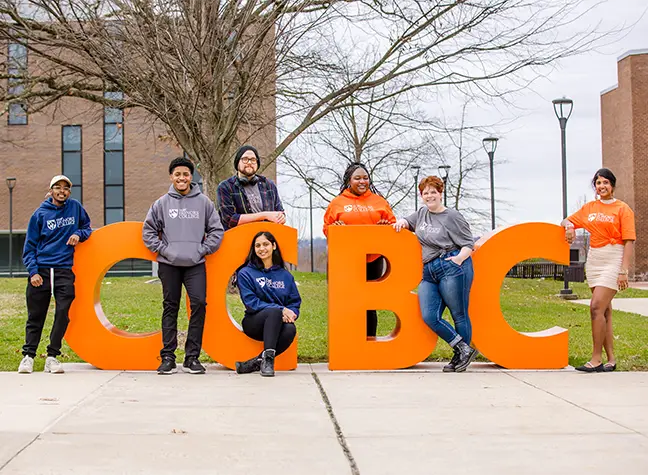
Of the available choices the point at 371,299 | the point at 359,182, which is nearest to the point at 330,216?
the point at 359,182

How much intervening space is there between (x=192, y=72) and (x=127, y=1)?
138 cm

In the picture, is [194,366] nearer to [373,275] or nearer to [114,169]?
[373,275]

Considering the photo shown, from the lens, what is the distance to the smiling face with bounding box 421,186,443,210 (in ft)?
23.5

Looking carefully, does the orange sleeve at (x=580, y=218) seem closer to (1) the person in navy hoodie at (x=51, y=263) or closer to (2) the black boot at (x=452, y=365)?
(2) the black boot at (x=452, y=365)

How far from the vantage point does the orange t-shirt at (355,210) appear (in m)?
7.44

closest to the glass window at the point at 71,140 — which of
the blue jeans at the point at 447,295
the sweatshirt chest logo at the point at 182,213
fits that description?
the sweatshirt chest logo at the point at 182,213

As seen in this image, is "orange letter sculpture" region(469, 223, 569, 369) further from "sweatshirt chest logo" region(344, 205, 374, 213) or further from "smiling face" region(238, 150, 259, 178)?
"smiling face" region(238, 150, 259, 178)

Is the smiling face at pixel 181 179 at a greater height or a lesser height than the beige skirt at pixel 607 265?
greater

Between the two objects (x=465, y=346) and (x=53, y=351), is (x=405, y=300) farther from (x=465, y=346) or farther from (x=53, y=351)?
(x=53, y=351)

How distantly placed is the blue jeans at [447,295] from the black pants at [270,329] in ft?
4.31

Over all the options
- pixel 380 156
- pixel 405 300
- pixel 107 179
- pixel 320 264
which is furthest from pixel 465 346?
pixel 320 264

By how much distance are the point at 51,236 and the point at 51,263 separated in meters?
0.25

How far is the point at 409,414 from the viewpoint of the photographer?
5172 mm

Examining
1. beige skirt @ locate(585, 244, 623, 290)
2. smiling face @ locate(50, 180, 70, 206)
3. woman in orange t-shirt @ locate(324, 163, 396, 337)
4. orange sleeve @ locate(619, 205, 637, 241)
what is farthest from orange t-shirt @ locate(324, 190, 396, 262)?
smiling face @ locate(50, 180, 70, 206)
